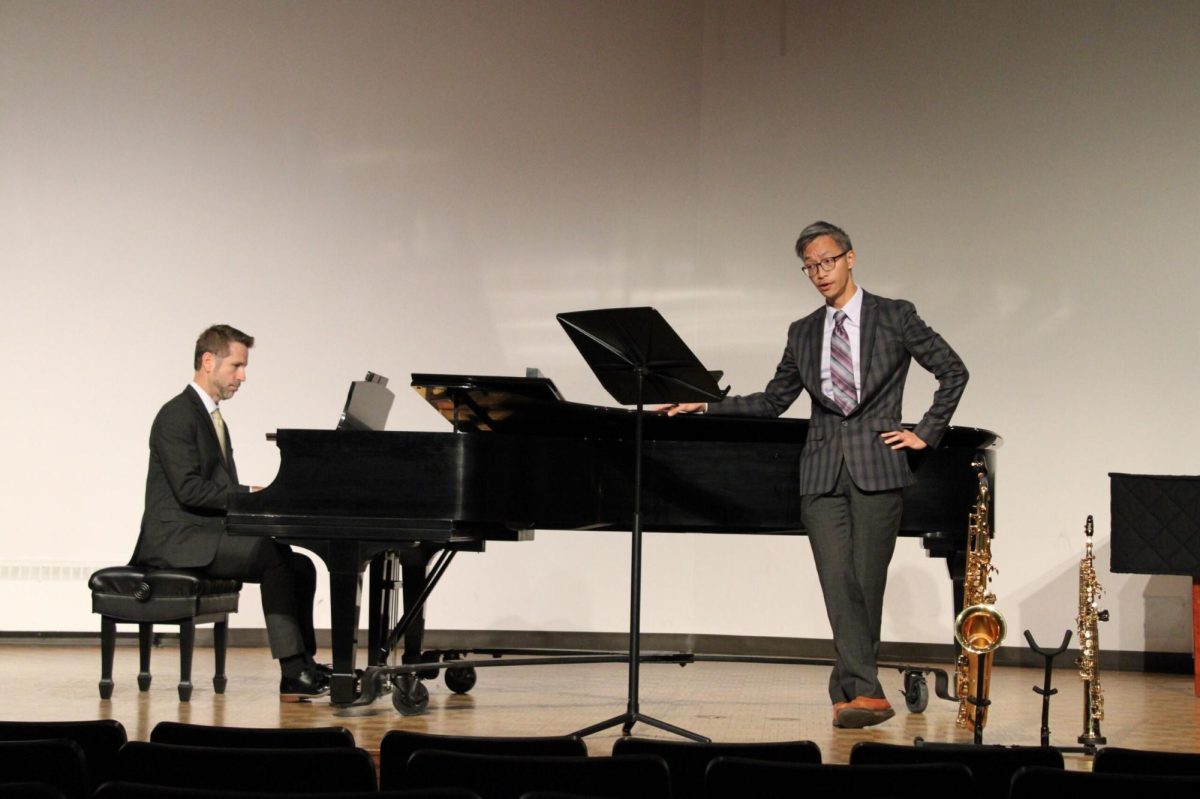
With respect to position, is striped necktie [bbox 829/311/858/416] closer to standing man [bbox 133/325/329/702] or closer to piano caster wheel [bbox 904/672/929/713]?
piano caster wheel [bbox 904/672/929/713]

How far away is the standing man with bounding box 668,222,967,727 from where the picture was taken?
13.2 ft

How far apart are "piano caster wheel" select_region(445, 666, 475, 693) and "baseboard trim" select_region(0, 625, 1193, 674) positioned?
6.13 ft

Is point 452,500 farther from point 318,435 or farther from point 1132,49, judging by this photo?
point 1132,49

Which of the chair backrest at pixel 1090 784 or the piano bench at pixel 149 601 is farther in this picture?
the piano bench at pixel 149 601

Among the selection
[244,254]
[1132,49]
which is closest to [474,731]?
[244,254]

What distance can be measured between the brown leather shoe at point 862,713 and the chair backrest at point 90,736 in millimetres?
2378

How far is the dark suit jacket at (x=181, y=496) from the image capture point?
4.79 m

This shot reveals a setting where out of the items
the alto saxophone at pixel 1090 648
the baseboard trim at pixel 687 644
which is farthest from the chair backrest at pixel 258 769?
the baseboard trim at pixel 687 644

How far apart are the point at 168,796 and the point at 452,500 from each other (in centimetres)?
248

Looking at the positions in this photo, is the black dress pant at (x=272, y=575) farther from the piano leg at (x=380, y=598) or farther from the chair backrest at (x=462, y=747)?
the chair backrest at (x=462, y=747)

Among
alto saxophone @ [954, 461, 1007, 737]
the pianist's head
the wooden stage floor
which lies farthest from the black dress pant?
alto saxophone @ [954, 461, 1007, 737]

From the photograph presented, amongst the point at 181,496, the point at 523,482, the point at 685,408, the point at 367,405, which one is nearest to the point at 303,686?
the point at 181,496

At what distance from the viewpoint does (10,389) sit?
694 centimetres

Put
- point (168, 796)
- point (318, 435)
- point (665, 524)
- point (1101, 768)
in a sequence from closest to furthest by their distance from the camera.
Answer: point (168, 796) < point (1101, 768) < point (318, 435) < point (665, 524)
